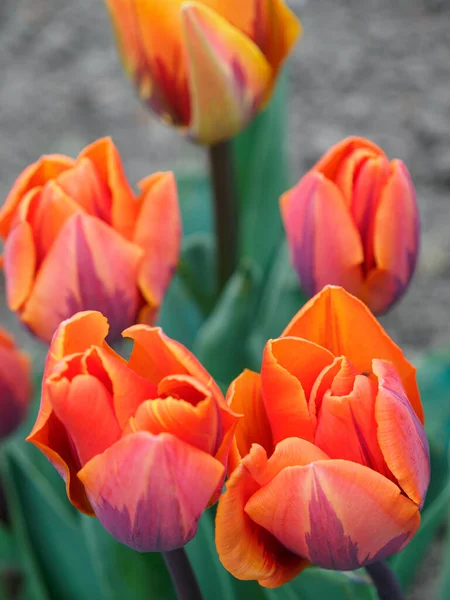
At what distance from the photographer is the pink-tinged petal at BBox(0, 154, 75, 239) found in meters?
0.55

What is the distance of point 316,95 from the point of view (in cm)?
162

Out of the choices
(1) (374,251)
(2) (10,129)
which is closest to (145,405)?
(1) (374,251)

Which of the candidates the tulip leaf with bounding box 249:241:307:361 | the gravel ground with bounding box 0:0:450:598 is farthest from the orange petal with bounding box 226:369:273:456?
the gravel ground with bounding box 0:0:450:598

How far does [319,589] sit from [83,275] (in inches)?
11.1

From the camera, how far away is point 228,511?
1.13ft

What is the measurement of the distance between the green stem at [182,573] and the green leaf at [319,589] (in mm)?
106

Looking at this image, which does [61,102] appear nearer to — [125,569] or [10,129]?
[10,129]

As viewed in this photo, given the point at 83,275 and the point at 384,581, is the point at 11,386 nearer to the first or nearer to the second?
the point at 83,275

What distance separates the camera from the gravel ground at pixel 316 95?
1430 millimetres

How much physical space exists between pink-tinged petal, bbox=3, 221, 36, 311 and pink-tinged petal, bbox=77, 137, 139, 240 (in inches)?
2.1

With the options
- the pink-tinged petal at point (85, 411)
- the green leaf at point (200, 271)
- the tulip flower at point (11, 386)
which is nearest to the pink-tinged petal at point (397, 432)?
the pink-tinged petal at point (85, 411)

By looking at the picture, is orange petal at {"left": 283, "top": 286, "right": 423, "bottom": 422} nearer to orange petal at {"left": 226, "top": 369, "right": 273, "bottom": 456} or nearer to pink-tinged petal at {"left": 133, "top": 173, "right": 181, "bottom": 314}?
orange petal at {"left": 226, "top": 369, "right": 273, "bottom": 456}

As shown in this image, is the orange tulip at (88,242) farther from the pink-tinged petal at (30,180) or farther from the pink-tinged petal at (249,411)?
the pink-tinged petal at (249,411)

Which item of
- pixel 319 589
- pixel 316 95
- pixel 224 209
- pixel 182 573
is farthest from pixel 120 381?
pixel 316 95
